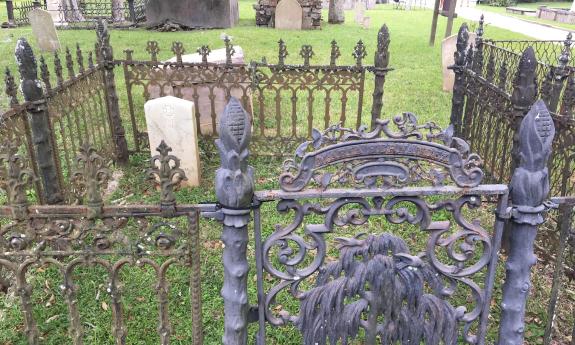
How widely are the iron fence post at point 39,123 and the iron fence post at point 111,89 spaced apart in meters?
1.96

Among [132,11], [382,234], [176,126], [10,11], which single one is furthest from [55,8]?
[382,234]

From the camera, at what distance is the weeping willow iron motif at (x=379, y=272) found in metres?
2.15

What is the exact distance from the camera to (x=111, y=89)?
19.8 feet

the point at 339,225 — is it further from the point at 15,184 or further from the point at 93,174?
the point at 15,184

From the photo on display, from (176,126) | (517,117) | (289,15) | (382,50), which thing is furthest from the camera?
(289,15)

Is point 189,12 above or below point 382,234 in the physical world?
above

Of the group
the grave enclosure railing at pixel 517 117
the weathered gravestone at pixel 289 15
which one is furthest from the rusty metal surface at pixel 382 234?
the weathered gravestone at pixel 289 15

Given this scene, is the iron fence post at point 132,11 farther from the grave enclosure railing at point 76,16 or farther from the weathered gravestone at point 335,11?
the weathered gravestone at point 335,11

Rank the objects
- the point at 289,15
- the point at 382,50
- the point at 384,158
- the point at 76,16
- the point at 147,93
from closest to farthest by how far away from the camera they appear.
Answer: the point at 384,158
the point at 382,50
the point at 147,93
the point at 289,15
the point at 76,16

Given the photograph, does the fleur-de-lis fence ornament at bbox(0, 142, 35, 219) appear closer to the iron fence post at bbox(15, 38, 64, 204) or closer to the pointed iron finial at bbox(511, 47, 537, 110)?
the iron fence post at bbox(15, 38, 64, 204)

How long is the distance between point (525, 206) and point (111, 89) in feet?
17.1

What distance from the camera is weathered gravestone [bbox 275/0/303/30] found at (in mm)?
17781

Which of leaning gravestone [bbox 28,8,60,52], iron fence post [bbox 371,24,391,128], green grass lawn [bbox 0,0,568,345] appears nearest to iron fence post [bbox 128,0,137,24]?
leaning gravestone [bbox 28,8,60,52]

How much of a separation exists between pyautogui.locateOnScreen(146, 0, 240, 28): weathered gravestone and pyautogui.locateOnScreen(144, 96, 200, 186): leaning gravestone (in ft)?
42.1
